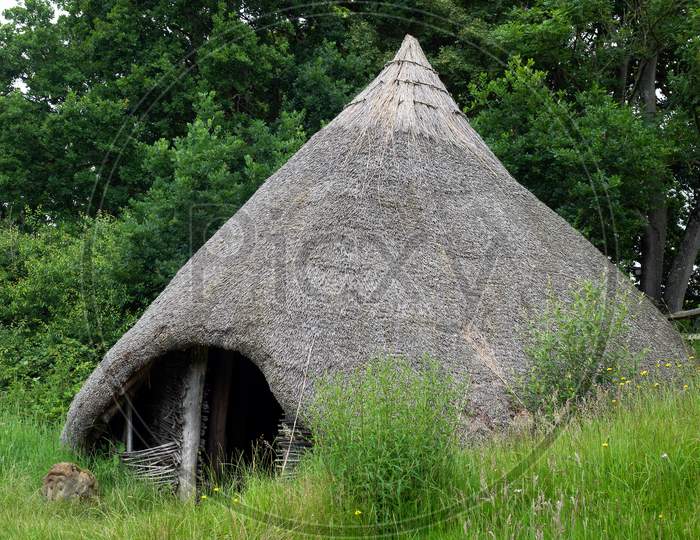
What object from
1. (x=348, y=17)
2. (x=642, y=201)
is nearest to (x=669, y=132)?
(x=642, y=201)

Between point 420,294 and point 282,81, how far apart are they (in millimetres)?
10571

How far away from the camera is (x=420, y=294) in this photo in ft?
19.3

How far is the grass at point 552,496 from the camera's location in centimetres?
345

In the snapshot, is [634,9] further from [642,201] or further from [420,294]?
[420,294]

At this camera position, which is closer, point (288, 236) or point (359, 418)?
point (359, 418)

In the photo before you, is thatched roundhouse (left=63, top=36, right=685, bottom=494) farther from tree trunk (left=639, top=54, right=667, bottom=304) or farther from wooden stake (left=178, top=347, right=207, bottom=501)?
tree trunk (left=639, top=54, right=667, bottom=304)

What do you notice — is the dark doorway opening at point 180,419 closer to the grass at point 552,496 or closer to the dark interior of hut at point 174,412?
the dark interior of hut at point 174,412

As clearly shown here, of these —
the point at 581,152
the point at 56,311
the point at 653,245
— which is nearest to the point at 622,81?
the point at 581,152

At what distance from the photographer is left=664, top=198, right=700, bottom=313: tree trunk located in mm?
12688

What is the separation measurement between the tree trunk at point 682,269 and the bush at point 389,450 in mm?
9810

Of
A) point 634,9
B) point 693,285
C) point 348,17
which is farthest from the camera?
point 348,17

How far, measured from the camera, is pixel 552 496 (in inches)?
150

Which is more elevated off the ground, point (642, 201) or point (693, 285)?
point (642, 201)

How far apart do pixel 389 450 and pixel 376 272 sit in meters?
2.22
